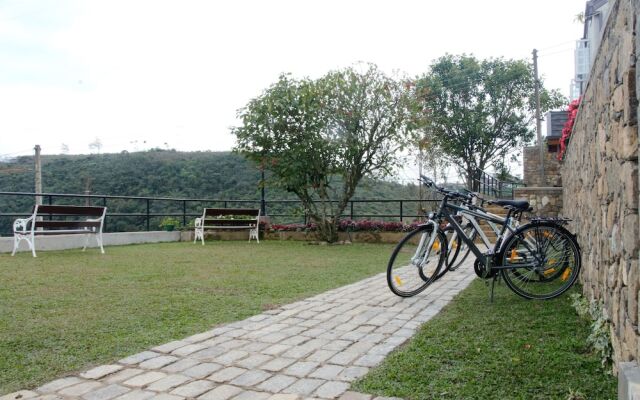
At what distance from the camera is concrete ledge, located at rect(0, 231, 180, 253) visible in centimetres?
866

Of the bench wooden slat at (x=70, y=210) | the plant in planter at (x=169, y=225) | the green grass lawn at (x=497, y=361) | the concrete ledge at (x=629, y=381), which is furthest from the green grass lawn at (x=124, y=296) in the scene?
the plant in planter at (x=169, y=225)

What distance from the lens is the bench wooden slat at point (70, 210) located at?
26.2ft

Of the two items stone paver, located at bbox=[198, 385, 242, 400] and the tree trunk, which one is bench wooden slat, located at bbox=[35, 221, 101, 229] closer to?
the tree trunk

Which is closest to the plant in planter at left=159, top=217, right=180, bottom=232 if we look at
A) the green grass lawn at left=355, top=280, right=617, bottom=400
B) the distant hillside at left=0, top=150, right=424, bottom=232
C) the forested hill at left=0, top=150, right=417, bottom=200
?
the green grass lawn at left=355, top=280, right=617, bottom=400

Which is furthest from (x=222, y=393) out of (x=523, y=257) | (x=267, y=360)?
(x=523, y=257)

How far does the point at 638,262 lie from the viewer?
174cm

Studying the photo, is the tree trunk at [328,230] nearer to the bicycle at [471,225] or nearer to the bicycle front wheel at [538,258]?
the bicycle at [471,225]

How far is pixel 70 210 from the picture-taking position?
27.4 ft

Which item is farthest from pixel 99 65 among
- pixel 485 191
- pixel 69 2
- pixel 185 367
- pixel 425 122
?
pixel 485 191

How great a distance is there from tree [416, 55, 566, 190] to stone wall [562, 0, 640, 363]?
22385 mm

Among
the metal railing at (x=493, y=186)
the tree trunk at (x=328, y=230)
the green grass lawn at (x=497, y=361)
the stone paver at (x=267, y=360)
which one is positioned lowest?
the stone paver at (x=267, y=360)

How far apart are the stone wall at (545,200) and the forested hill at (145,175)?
794 inches

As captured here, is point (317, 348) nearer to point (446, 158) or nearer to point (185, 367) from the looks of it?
point (185, 367)

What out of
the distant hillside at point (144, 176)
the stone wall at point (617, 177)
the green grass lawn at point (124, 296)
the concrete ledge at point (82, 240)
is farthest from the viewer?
the distant hillside at point (144, 176)
